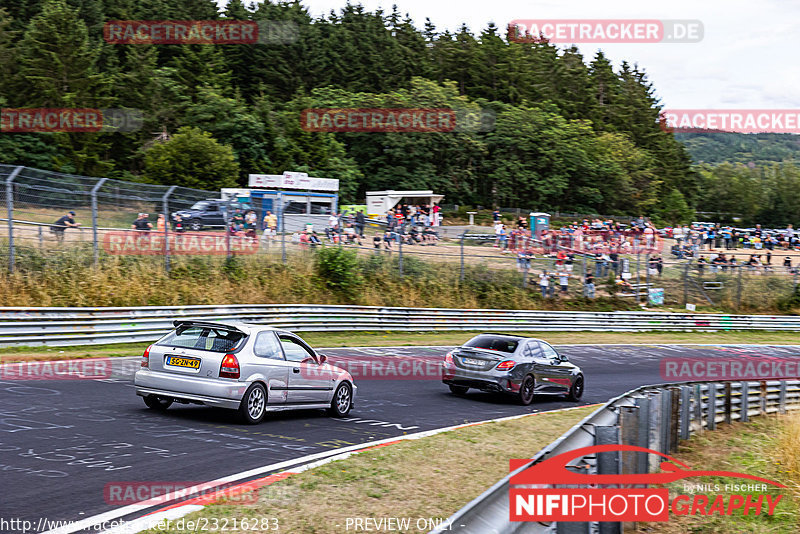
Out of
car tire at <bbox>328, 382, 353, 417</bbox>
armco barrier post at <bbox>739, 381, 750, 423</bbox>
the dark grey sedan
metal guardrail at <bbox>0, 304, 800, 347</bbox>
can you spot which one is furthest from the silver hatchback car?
armco barrier post at <bbox>739, 381, 750, 423</bbox>

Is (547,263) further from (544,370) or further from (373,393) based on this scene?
(373,393)

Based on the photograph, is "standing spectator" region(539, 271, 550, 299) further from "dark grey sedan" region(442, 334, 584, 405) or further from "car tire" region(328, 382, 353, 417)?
"car tire" region(328, 382, 353, 417)

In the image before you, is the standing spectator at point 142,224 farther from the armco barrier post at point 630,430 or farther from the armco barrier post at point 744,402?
the armco barrier post at point 630,430

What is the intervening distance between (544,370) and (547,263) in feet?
59.1

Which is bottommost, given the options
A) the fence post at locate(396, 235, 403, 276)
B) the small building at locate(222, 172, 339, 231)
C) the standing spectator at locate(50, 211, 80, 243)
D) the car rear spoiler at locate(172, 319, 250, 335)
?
the car rear spoiler at locate(172, 319, 250, 335)

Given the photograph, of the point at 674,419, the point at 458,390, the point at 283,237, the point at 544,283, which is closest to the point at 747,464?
the point at 674,419

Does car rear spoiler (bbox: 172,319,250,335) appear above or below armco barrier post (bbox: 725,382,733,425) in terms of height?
above

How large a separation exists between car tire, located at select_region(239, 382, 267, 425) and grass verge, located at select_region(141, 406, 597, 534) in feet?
6.94

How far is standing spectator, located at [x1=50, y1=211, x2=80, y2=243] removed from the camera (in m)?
19.3

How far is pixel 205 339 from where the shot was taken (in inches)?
428

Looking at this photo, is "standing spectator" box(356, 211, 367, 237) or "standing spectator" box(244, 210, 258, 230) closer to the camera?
"standing spectator" box(244, 210, 258, 230)

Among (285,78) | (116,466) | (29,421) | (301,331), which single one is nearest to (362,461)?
(116,466)

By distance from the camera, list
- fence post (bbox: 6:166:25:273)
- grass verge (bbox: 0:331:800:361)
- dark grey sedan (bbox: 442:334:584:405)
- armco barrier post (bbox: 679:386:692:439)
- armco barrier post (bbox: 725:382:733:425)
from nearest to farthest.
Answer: armco barrier post (bbox: 679:386:692:439)
armco barrier post (bbox: 725:382:733:425)
dark grey sedan (bbox: 442:334:584:405)
grass verge (bbox: 0:331:800:361)
fence post (bbox: 6:166:25:273)

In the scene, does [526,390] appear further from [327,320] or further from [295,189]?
[295,189]
